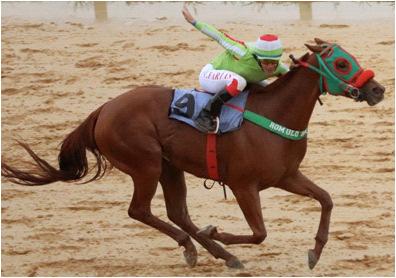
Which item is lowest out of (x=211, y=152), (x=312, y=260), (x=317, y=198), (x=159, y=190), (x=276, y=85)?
(x=159, y=190)

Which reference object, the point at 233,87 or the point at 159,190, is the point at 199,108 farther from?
the point at 159,190

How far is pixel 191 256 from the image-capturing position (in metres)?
9.88

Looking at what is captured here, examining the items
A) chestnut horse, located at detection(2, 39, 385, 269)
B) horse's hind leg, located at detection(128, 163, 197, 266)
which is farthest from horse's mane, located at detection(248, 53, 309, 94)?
horse's hind leg, located at detection(128, 163, 197, 266)

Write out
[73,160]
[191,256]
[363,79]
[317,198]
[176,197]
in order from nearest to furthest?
[363,79], [317,198], [191,256], [176,197], [73,160]

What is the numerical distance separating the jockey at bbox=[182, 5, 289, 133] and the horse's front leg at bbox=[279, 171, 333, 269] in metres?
0.74

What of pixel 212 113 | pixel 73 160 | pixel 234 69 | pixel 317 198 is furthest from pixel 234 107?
pixel 73 160

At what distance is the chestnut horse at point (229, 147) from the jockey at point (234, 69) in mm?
123

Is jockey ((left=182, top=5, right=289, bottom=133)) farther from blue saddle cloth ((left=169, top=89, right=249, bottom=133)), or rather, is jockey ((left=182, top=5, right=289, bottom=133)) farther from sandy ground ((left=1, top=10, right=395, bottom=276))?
sandy ground ((left=1, top=10, right=395, bottom=276))

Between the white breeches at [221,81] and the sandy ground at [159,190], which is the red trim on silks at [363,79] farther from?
the sandy ground at [159,190]

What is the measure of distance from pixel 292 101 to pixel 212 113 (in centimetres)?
60

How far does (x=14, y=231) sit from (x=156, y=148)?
1.79m

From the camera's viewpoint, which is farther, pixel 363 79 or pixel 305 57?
pixel 305 57

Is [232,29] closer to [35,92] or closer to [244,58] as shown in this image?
[35,92]

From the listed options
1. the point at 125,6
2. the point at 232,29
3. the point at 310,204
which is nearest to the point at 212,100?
the point at 310,204
